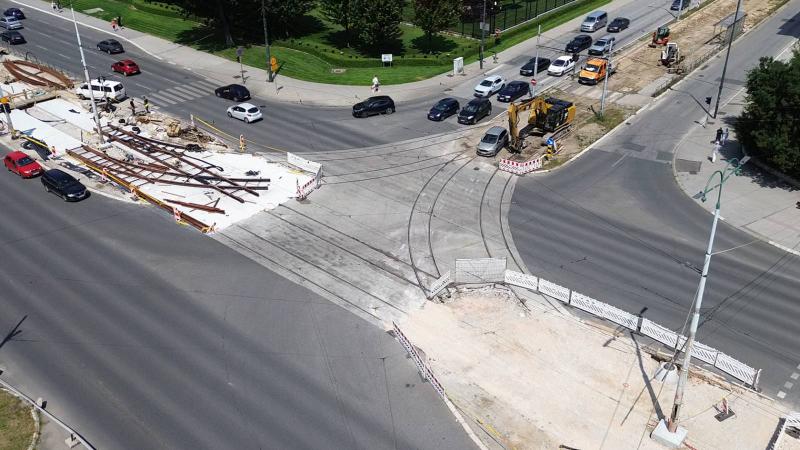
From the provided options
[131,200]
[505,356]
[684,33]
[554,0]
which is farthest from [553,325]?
[554,0]

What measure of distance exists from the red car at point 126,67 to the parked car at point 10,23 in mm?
24712

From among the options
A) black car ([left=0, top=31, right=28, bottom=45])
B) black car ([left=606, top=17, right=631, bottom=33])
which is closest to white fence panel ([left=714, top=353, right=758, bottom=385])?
black car ([left=606, top=17, right=631, bottom=33])

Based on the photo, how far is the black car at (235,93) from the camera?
224 ft

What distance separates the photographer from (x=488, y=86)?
68.9 meters

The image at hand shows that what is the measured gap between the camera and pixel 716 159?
5531cm

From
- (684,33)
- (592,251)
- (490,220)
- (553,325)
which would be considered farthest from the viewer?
(684,33)

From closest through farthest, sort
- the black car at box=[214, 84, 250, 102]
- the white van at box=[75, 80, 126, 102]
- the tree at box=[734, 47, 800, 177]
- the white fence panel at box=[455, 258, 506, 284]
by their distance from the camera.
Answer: the white fence panel at box=[455, 258, 506, 284] < the tree at box=[734, 47, 800, 177] < the white van at box=[75, 80, 126, 102] < the black car at box=[214, 84, 250, 102]

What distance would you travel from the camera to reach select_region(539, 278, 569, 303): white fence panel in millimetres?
38500

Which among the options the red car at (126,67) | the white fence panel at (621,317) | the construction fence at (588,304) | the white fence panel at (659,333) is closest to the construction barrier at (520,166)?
the construction fence at (588,304)

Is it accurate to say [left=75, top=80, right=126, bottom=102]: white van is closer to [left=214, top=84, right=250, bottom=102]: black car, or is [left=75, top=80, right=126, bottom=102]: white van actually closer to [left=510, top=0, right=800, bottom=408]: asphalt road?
[left=214, top=84, right=250, bottom=102]: black car

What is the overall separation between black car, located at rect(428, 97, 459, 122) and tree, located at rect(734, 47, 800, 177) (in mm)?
26117

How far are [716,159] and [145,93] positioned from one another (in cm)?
5720

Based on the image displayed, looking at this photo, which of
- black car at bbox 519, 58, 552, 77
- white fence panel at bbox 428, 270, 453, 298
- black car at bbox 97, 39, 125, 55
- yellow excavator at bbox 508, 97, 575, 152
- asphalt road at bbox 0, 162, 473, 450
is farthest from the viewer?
black car at bbox 97, 39, 125, 55

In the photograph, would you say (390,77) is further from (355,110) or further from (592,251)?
(592,251)
